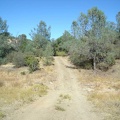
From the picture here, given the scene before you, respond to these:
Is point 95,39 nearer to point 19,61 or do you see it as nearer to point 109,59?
point 109,59

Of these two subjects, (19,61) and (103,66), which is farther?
(19,61)

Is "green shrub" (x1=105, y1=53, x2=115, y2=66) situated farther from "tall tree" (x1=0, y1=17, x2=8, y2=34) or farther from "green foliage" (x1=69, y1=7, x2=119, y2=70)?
"tall tree" (x1=0, y1=17, x2=8, y2=34)

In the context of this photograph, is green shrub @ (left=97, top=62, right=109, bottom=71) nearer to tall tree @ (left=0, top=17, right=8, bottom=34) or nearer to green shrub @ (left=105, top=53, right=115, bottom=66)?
green shrub @ (left=105, top=53, right=115, bottom=66)

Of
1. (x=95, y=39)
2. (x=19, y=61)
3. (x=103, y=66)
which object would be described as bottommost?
(x=103, y=66)

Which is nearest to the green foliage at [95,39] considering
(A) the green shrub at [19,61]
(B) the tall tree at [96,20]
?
(B) the tall tree at [96,20]

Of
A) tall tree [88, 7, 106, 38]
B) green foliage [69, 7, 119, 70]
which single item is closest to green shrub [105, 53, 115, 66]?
green foliage [69, 7, 119, 70]

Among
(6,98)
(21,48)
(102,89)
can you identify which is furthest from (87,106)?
(21,48)

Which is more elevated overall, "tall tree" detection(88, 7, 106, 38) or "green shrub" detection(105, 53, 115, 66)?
"tall tree" detection(88, 7, 106, 38)

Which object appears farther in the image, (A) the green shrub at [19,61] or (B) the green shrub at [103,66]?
(A) the green shrub at [19,61]

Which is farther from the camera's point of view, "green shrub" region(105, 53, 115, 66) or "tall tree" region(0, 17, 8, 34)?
"tall tree" region(0, 17, 8, 34)

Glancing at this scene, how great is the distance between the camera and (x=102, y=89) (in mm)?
20312

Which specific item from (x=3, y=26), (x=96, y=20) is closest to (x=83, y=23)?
(x=96, y=20)

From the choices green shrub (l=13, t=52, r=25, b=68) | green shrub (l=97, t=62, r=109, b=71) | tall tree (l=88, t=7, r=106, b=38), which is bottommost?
green shrub (l=97, t=62, r=109, b=71)

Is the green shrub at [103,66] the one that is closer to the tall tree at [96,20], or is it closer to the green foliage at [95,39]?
the green foliage at [95,39]
